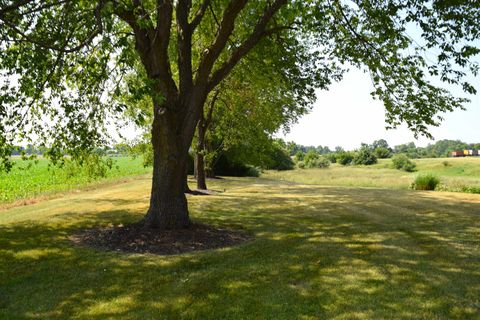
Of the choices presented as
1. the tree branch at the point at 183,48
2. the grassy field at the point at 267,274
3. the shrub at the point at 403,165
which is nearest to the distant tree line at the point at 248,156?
the shrub at the point at 403,165

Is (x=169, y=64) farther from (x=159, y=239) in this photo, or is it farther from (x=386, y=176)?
(x=386, y=176)

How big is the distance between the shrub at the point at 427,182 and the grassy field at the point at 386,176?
583 mm

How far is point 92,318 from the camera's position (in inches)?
257

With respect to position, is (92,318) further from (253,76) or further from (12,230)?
(253,76)

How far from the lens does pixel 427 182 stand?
2923 centimetres

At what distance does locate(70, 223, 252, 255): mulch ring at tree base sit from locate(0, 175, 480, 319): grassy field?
1.69ft

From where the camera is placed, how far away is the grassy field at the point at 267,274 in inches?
263

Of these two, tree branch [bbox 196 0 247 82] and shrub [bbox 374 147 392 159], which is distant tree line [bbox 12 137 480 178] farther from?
tree branch [bbox 196 0 247 82]

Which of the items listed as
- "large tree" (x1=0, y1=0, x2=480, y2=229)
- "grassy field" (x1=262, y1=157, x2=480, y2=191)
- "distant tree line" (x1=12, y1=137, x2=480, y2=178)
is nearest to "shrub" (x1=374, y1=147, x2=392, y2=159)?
"distant tree line" (x1=12, y1=137, x2=480, y2=178)

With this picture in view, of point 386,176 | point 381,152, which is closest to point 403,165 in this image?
point 386,176

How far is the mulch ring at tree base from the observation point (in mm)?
Answer: 10617

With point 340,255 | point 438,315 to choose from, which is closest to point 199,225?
point 340,255

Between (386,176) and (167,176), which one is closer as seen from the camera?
(167,176)

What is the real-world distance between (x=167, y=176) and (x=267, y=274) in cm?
496
